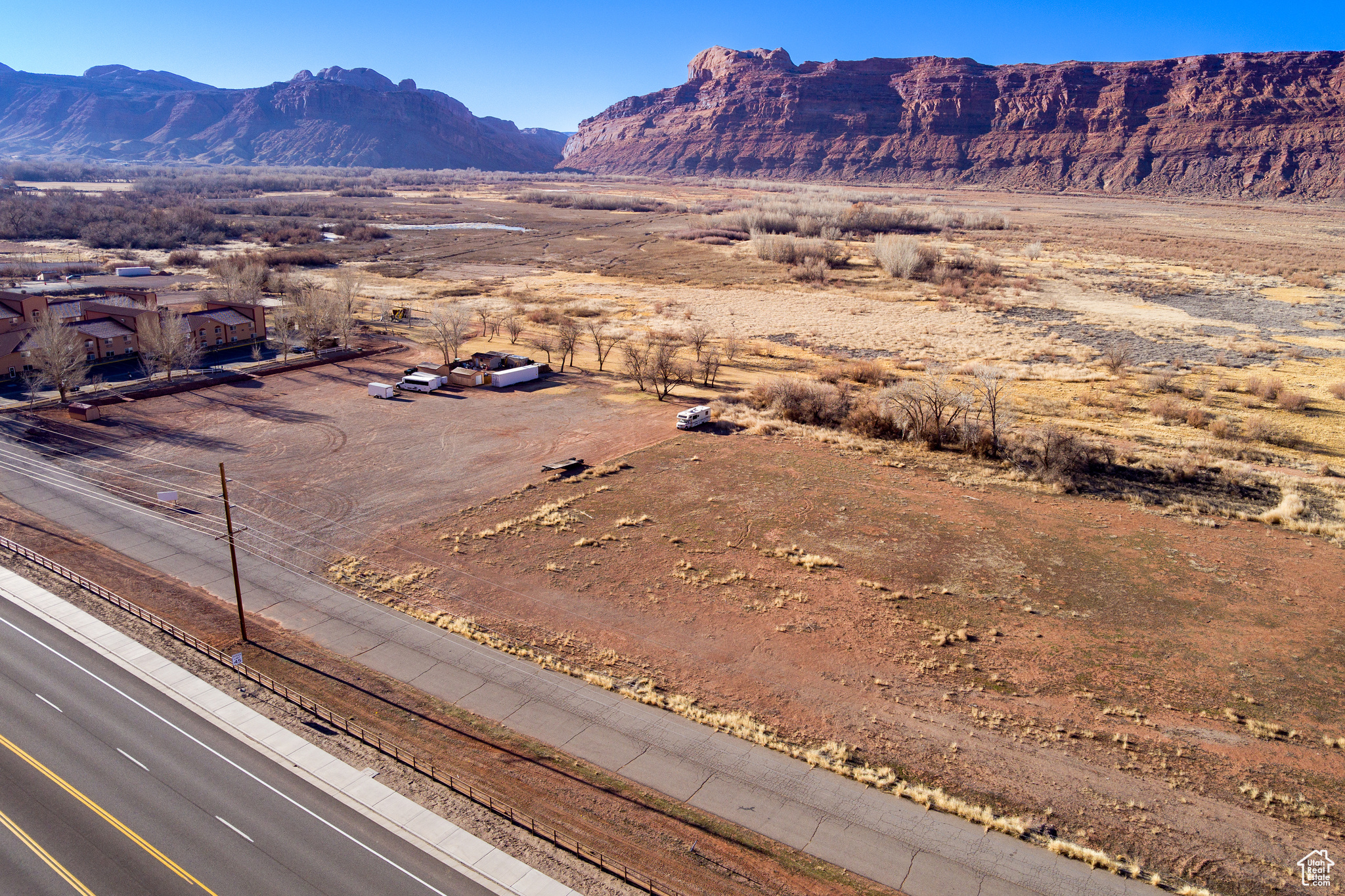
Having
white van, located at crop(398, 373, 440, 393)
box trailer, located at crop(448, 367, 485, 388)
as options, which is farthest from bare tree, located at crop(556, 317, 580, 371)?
white van, located at crop(398, 373, 440, 393)

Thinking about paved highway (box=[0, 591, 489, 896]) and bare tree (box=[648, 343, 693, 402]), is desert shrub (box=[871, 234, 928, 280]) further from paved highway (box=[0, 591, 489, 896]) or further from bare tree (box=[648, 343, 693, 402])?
paved highway (box=[0, 591, 489, 896])

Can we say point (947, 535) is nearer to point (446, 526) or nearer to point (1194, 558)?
point (1194, 558)

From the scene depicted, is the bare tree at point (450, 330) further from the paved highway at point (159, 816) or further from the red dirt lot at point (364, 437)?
the paved highway at point (159, 816)

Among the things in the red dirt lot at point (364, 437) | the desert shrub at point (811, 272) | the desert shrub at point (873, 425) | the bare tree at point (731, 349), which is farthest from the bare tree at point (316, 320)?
the desert shrub at point (811, 272)

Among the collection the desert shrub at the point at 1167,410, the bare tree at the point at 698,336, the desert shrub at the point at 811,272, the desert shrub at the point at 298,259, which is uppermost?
the desert shrub at the point at 298,259

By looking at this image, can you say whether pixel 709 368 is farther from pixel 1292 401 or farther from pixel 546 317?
pixel 1292 401
